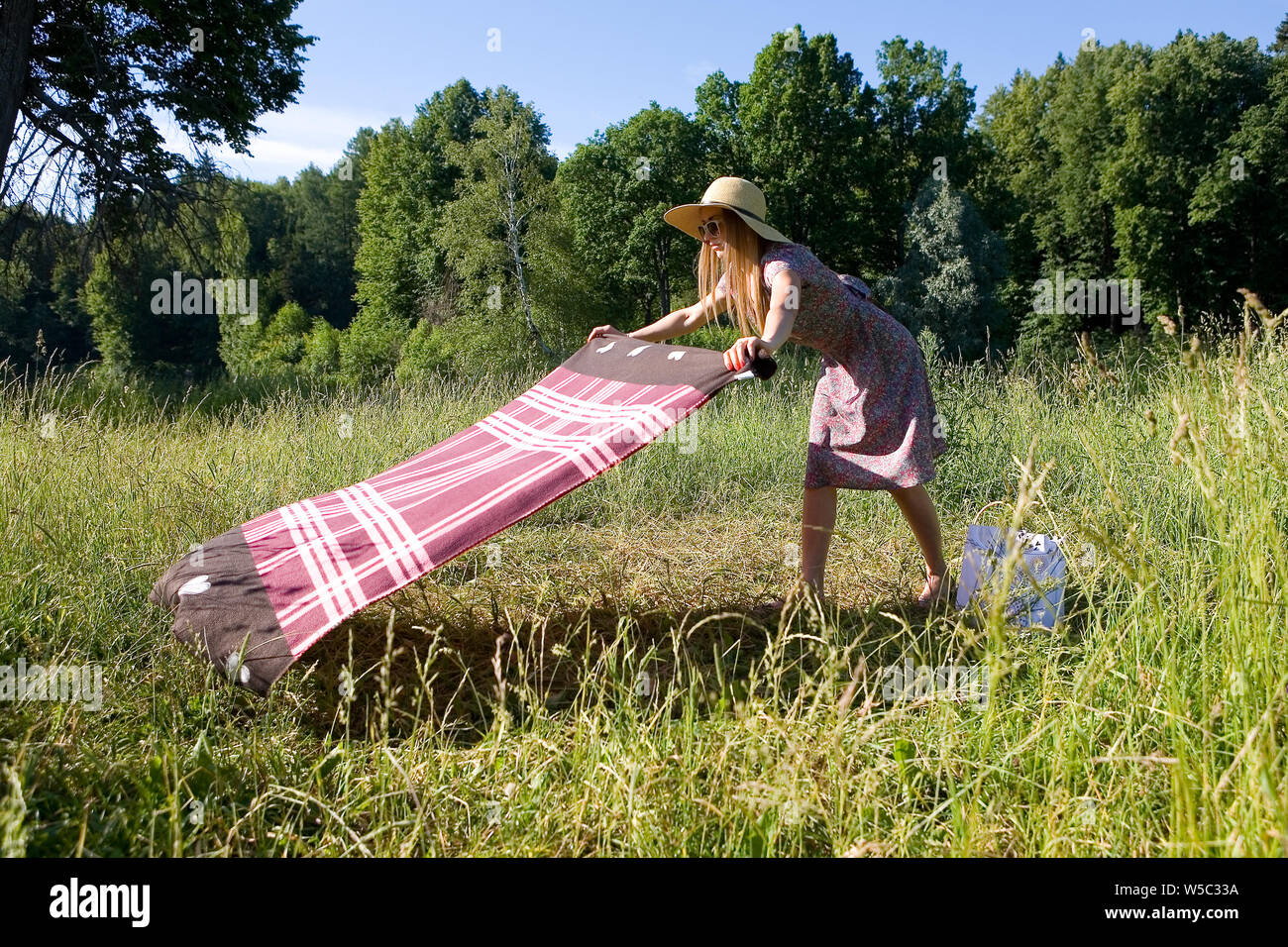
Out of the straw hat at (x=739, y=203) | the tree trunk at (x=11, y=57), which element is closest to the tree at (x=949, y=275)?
the tree trunk at (x=11, y=57)

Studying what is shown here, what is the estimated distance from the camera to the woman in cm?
305

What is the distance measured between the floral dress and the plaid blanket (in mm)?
476

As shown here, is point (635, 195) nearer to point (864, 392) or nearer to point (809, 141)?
point (809, 141)

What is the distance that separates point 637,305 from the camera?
110 feet

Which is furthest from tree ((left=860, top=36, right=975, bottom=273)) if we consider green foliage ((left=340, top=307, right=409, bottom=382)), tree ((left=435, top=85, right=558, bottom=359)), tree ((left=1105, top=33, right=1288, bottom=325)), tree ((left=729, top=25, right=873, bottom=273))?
green foliage ((left=340, top=307, right=409, bottom=382))

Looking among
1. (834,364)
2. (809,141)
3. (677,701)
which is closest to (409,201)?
(809,141)

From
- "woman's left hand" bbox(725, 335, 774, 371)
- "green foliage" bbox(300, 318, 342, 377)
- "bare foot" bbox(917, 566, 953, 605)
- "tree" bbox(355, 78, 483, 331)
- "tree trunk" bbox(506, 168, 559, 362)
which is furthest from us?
"green foliage" bbox(300, 318, 342, 377)

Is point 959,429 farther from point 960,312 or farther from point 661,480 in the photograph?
point 960,312

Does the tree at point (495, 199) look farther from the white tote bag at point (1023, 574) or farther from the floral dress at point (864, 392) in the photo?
the white tote bag at point (1023, 574)

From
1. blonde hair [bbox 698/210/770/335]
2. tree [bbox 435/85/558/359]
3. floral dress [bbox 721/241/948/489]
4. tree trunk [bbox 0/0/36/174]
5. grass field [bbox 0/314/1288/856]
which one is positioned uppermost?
tree [bbox 435/85/558/359]

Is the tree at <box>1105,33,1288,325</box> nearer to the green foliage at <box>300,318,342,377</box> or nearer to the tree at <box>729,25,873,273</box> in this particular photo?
the tree at <box>729,25,873,273</box>

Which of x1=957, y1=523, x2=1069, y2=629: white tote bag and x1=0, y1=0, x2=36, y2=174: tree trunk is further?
x1=0, y1=0, x2=36, y2=174: tree trunk
